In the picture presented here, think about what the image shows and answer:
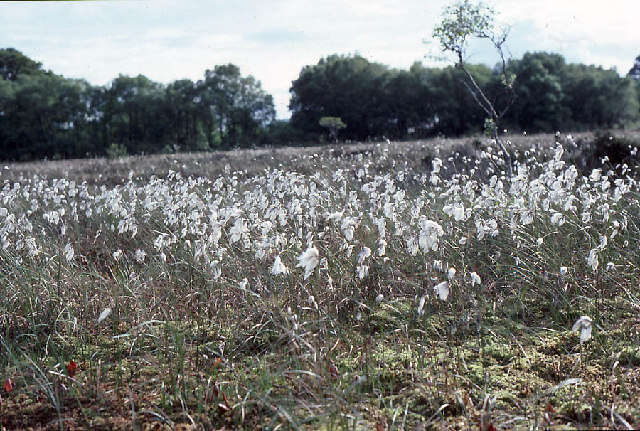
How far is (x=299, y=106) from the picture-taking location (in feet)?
179

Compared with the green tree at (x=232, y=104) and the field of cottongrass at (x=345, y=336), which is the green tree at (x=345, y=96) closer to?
the green tree at (x=232, y=104)

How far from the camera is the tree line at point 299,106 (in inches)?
1672

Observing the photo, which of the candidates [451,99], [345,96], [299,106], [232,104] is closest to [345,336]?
[451,99]

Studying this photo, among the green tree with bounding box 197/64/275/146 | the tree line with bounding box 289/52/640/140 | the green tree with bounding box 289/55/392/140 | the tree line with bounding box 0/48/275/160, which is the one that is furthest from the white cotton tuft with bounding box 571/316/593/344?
the green tree with bounding box 197/64/275/146

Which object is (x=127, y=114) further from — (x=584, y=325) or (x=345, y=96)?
(x=584, y=325)

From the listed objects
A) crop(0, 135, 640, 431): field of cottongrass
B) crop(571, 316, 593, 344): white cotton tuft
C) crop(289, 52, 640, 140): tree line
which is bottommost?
crop(0, 135, 640, 431): field of cottongrass

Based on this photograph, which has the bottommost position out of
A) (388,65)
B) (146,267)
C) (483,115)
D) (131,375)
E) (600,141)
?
(131,375)

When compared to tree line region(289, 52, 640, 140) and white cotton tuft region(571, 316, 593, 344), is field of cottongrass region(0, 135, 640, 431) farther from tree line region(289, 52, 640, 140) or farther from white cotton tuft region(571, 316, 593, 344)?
tree line region(289, 52, 640, 140)

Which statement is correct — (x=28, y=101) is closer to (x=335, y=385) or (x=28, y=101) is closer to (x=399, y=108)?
(x=399, y=108)

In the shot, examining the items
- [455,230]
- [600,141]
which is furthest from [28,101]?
[455,230]

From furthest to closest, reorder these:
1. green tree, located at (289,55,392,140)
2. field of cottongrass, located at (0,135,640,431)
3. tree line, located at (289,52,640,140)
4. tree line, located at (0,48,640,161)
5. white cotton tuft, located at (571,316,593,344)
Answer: green tree, located at (289,55,392,140)
tree line, located at (0,48,640,161)
tree line, located at (289,52,640,140)
field of cottongrass, located at (0,135,640,431)
white cotton tuft, located at (571,316,593,344)

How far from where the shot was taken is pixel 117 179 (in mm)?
15523

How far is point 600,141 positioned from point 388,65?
4907cm

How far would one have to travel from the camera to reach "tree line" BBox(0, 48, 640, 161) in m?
42.5
